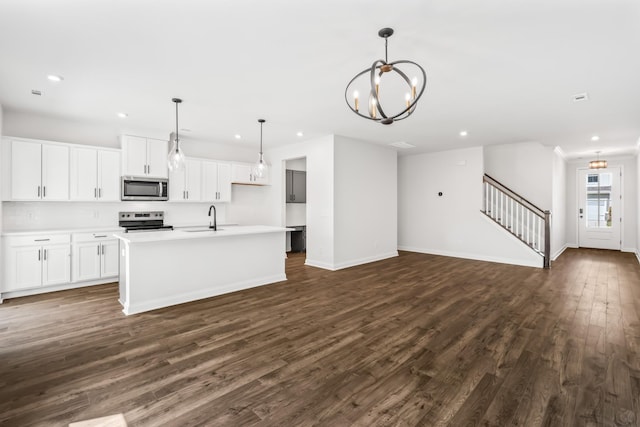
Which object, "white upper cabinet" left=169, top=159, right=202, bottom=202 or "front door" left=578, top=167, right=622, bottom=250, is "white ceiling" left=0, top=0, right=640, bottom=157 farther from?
"front door" left=578, top=167, right=622, bottom=250

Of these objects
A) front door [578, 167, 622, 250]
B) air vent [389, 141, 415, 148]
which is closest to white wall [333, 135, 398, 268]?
air vent [389, 141, 415, 148]

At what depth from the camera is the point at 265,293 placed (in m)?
4.51

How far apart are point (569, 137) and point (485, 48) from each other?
16.3 ft

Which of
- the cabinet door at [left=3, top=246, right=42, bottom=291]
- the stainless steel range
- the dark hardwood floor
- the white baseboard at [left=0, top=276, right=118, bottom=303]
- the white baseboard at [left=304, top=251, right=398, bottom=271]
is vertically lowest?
the dark hardwood floor

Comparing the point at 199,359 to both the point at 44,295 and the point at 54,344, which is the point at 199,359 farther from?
the point at 44,295

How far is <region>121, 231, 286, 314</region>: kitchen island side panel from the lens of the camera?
3791 millimetres

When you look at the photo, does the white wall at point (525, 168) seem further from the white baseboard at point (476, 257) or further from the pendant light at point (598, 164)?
the pendant light at point (598, 164)

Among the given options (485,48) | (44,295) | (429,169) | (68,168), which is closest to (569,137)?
(429,169)

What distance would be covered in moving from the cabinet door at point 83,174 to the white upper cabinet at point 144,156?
1.45 ft

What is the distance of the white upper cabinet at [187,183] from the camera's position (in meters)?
6.01

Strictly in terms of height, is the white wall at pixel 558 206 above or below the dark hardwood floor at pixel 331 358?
above

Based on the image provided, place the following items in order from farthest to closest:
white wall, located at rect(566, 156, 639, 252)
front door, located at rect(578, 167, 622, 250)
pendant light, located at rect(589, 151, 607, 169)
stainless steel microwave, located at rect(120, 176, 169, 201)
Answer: front door, located at rect(578, 167, 622, 250)
white wall, located at rect(566, 156, 639, 252)
pendant light, located at rect(589, 151, 607, 169)
stainless steel microwave, located at rect(120, 176, 169, 201)

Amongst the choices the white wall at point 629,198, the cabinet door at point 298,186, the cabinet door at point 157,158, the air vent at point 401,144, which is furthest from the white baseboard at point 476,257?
the cabinet door at point 157,158

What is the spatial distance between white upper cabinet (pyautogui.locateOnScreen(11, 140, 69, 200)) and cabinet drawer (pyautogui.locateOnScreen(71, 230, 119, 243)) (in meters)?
0.65
